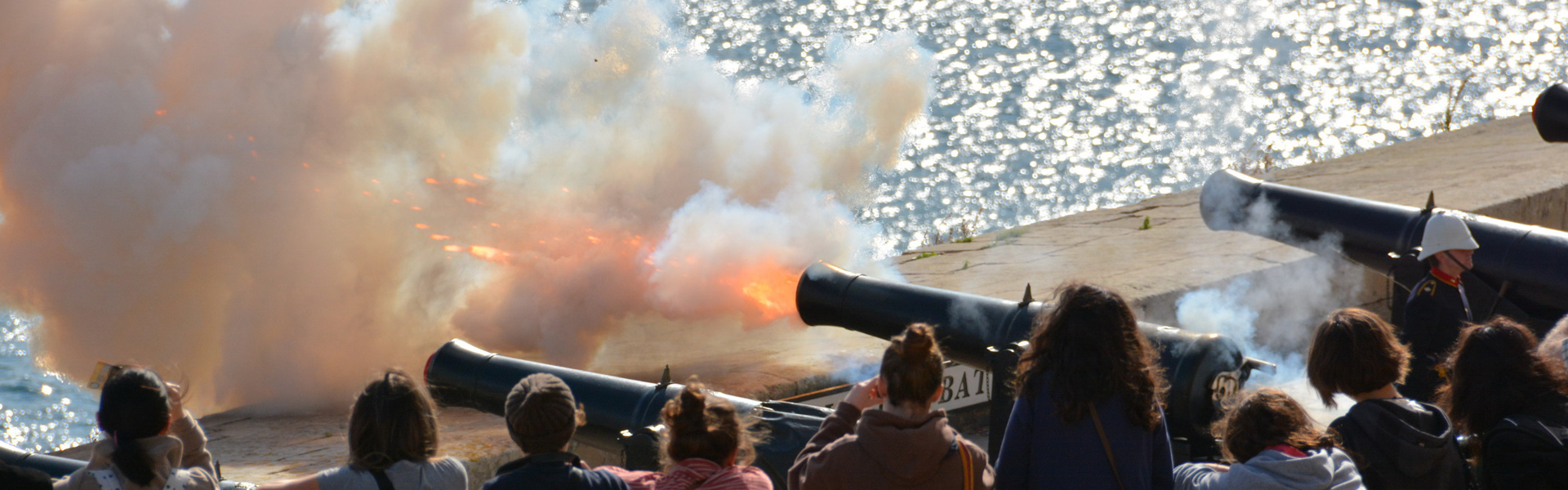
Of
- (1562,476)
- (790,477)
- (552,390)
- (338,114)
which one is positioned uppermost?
(338,114)

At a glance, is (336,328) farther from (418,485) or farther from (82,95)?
(418,485)

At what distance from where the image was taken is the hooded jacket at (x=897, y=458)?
2729 mm

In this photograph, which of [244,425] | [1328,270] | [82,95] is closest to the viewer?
[244,425]

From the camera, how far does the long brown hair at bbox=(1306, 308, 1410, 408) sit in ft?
10.2

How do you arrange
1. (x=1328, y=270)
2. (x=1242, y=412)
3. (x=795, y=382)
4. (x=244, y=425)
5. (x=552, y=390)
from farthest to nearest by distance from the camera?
(x=1328, y=270) → (x=244, y=425) → (x=795, y=382) → (x=1242, y=412) → (x=552, y=390)

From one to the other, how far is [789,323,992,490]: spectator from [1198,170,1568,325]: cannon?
11.6 feet

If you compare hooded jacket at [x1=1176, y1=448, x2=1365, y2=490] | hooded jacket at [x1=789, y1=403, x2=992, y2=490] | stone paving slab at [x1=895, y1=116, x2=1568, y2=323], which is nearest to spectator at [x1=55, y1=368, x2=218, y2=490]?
hooded jacket at [x1=789, y1=403, x2=992, y2=490]

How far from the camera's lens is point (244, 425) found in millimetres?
6457

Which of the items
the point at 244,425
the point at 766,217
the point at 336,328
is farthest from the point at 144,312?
the point at 766,217

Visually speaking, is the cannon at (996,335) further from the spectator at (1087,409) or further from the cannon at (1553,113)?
the cannon at (1553,113)

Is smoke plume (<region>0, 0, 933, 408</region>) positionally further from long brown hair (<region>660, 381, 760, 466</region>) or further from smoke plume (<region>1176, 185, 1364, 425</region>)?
long brown hair (<region>660, 381, 760, 466</region>)

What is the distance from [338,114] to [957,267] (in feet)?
13.3

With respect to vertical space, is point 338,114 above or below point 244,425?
above

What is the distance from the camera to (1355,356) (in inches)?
122
